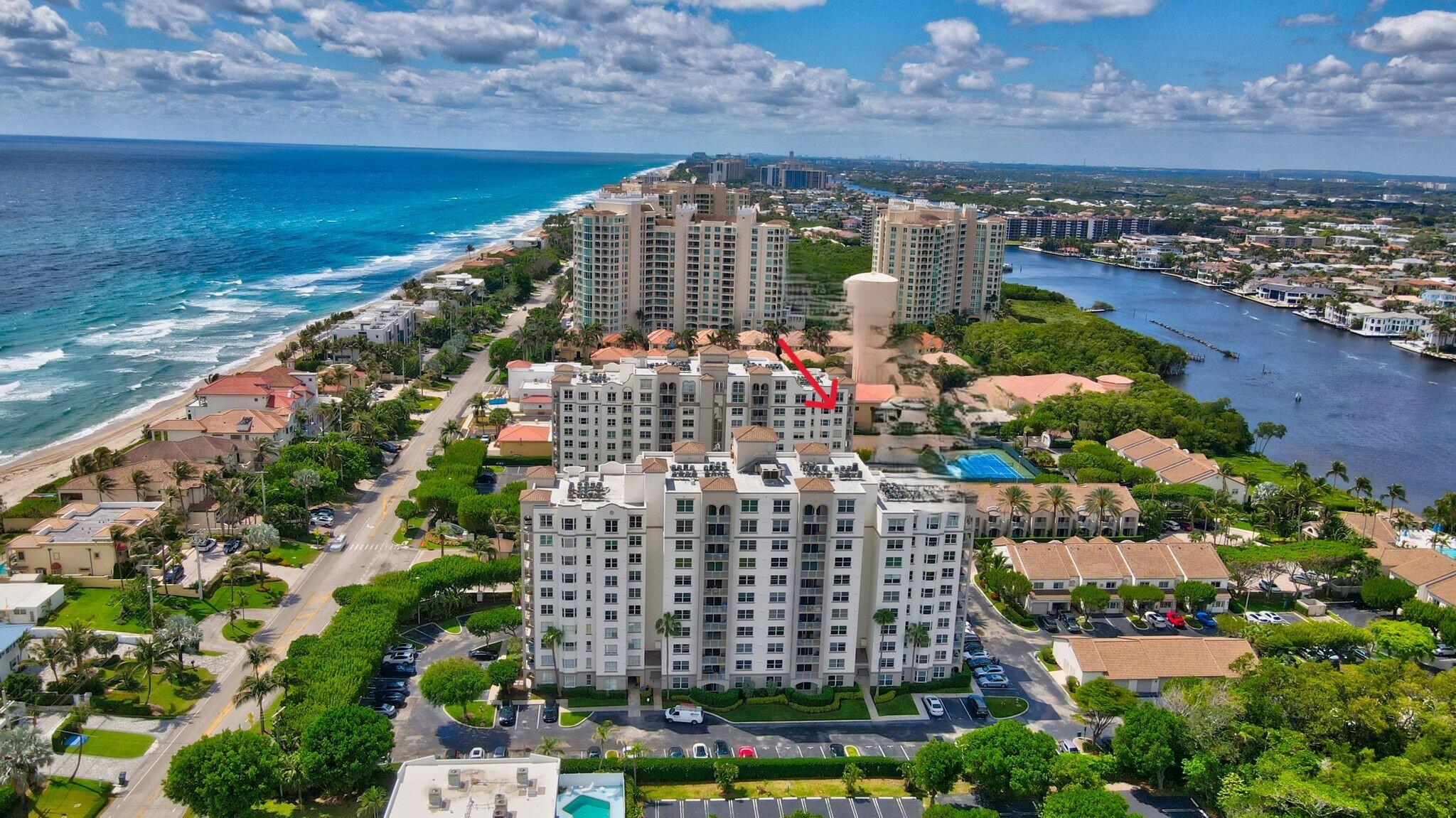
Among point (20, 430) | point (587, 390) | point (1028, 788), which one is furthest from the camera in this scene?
point (20, 430)

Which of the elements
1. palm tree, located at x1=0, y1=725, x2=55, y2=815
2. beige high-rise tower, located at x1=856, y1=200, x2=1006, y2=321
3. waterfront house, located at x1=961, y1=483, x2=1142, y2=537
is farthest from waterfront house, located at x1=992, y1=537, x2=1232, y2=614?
palm tree, located at x1=0, y1=725, x2=55, y2=815

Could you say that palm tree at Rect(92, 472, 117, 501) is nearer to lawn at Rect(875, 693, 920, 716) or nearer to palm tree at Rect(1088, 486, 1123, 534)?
lawn at Rect(875, 693, 920, 716)

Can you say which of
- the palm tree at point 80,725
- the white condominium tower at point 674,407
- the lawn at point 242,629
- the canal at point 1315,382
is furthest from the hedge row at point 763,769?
the canal at point 1315,382

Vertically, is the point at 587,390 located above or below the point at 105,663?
above

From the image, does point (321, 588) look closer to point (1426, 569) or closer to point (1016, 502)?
point (1016, 502)

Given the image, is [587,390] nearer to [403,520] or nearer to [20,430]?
[403,520]

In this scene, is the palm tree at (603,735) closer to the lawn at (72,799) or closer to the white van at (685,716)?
the white van at (685,716)

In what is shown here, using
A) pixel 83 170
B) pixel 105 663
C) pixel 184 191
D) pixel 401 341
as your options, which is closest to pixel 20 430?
pixel 401 341
